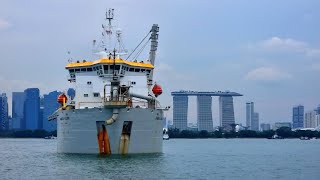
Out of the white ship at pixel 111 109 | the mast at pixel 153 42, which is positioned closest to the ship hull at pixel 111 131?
the white ship at pixel 111 109

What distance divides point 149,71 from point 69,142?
31.6 feet

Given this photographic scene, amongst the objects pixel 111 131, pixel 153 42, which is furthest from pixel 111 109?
pixel 153 42

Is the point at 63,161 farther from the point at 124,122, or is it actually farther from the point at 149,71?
the point at 149,71

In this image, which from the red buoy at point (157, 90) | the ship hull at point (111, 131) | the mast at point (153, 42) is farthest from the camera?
the mast at point (153, 42)

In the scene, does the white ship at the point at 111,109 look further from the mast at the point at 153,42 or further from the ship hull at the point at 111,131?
the mast at the point at 153,42

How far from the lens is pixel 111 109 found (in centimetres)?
4838

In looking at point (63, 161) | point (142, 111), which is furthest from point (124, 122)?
point (63, 161)

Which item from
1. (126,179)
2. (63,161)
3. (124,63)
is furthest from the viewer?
(124,63)

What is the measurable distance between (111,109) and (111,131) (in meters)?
1.66

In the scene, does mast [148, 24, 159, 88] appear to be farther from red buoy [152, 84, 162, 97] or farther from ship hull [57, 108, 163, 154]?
ship hull [57, 108, 163, 154]

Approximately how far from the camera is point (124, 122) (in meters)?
48.6

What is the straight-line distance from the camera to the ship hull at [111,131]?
4853cm

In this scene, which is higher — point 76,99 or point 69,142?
Answer: point 76,99

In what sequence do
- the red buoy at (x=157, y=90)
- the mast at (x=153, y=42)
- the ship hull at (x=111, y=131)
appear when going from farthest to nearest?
the mast at (x=153, y=42)
the red buoy at (x=157, y=90)
the ship hull at (x=111, y=131)
